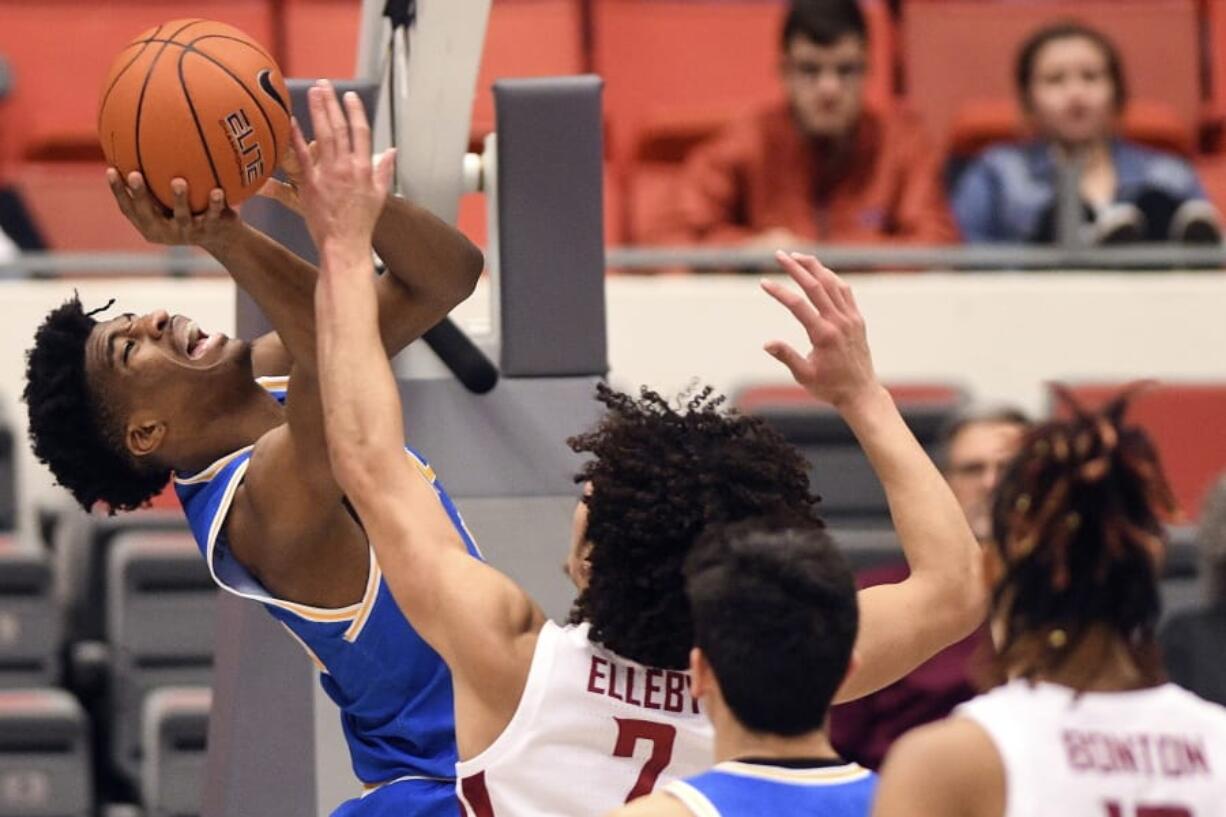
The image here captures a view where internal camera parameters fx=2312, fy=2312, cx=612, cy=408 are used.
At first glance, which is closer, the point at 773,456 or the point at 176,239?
the point at 773,456

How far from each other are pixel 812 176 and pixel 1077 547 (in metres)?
4.57

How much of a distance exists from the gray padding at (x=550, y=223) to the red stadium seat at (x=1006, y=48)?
11.7 feet

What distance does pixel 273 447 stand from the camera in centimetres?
329

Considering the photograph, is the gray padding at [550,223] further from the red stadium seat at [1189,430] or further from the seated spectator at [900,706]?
the red stadium seat at [1189,430]

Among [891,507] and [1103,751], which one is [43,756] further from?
[1103,751]

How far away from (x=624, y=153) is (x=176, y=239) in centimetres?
452

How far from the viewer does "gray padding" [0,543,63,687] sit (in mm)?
5996

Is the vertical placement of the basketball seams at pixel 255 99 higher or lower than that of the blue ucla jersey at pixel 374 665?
higher

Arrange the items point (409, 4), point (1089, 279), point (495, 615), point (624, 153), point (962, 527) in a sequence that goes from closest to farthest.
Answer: point (495, 615) → point (962, 527) → point (409, 4) → point (1089, 279) → point (624, 153)

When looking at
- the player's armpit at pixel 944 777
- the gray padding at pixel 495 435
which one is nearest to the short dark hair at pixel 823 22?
the gray padding at pixel 495 435

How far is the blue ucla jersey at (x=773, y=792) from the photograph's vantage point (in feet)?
7.68

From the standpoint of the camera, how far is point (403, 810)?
11.0 feet

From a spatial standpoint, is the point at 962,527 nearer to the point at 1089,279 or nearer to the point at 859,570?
the point at 859,570

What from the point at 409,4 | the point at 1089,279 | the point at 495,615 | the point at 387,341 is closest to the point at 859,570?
the point at 1089,279
